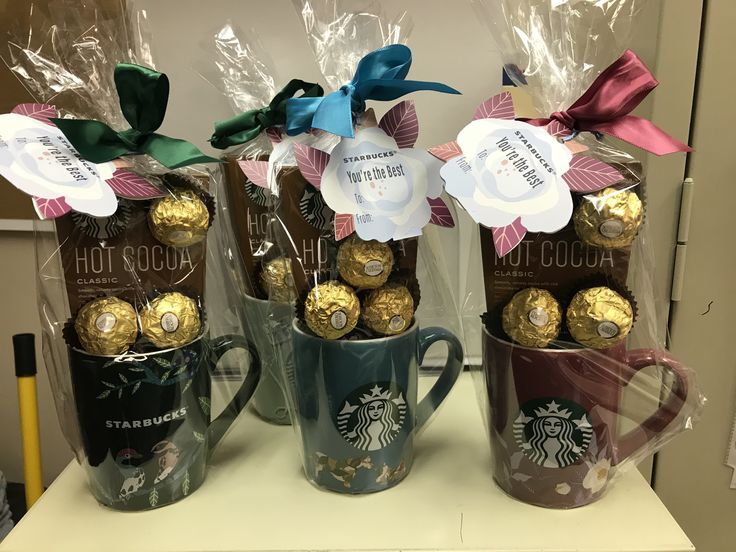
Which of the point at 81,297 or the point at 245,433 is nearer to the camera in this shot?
the point at 81,297

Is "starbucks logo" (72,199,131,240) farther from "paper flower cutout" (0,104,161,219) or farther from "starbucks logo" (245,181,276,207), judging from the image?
"starbucks logo" (245,181,276,207)

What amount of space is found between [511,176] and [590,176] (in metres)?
0.07

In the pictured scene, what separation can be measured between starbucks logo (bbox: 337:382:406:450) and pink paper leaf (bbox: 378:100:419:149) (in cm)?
24

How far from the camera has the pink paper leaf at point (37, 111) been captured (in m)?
0.60

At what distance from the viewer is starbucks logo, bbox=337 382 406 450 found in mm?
573

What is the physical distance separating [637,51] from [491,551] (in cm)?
63

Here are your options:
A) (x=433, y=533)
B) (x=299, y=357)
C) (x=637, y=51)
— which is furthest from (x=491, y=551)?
(x=637, y=51)

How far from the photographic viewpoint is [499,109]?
589 millimetres

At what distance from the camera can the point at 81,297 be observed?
554 millimetres

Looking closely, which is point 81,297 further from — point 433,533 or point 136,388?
point 433,533

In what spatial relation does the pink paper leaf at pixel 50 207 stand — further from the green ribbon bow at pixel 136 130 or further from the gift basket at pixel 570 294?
the gift basket at pixel 570 294

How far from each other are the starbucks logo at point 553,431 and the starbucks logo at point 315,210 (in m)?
0.26

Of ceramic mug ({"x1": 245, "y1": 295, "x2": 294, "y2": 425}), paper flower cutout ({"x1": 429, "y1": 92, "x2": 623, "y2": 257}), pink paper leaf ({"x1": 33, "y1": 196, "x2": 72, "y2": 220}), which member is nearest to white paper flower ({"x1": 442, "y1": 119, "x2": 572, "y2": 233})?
paper flower cutout ({"x1": 429, "y1": 92, "x2": 623, "y2": 257})

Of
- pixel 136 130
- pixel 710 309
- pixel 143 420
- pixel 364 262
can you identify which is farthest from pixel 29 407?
pixel 710 309
